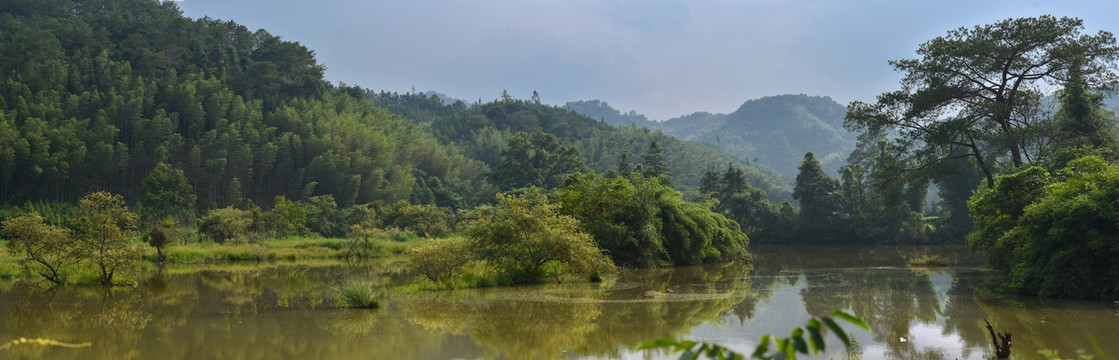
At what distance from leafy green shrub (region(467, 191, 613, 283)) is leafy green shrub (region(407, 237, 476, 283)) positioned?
33cm

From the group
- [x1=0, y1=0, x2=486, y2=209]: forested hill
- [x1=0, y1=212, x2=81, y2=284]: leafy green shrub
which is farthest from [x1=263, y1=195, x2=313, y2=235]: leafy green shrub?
[x1=0, y1=212, x2=81, y2=284]: leafy green shrub

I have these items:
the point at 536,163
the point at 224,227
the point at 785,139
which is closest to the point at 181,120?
the point at 224,227

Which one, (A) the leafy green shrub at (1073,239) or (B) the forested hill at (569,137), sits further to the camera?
(B) the forested hill at (569,137)

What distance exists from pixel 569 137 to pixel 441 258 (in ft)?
254

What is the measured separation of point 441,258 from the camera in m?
14.7

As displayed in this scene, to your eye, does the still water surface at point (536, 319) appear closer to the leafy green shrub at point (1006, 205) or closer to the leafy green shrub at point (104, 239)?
the leafy green shrub at point (104, 239)

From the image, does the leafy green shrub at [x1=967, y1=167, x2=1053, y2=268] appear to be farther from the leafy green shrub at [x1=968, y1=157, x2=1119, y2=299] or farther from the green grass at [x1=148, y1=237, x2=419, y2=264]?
the green grass at [x1=148, y1=237, x2=419, y2=264]

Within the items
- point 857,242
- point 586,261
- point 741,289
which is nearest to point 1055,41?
point 741,289

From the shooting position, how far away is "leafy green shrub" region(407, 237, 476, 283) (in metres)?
14.7

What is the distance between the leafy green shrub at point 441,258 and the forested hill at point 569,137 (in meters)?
59.6

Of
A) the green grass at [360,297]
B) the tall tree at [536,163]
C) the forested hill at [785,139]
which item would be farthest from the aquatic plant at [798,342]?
the forested hill at [785,139]

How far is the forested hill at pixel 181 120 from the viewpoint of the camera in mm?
37438

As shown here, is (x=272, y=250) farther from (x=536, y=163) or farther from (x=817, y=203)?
(x=817, y=203)

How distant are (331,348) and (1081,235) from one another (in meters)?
11.3
